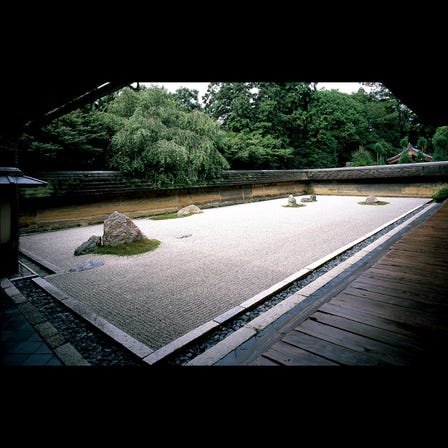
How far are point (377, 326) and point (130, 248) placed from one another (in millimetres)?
5037

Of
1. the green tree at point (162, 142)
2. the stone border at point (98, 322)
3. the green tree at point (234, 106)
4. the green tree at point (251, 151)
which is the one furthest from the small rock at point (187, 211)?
the green tree at point (234, 106)

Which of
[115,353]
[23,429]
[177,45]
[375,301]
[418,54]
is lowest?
[115,353]

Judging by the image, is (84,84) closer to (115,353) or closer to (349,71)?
(349,71)

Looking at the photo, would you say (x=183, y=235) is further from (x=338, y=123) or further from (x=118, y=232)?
(x=338, y=123)

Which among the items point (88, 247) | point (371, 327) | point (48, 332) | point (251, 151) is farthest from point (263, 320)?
point (251, 151)

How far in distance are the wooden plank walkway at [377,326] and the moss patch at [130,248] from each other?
4295 mm

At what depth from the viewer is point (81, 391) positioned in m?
1.43

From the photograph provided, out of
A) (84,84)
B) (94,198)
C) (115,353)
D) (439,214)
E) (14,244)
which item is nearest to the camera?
(84,84)

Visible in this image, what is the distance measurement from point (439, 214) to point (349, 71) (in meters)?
7.42

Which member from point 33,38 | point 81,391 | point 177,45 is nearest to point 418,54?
point 177,45

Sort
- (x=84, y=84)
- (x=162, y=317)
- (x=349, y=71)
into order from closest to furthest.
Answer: (x=349, y=71) → (x=84, y=84) → (x=162, y=317)

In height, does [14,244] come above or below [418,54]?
below

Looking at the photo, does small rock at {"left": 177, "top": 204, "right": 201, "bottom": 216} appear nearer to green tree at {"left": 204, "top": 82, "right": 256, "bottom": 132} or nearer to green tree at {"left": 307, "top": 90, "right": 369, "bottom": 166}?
green tree at {"left": 204, "top": 82, "right": 256, "bottom": 132}

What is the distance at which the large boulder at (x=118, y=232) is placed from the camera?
5983mm
